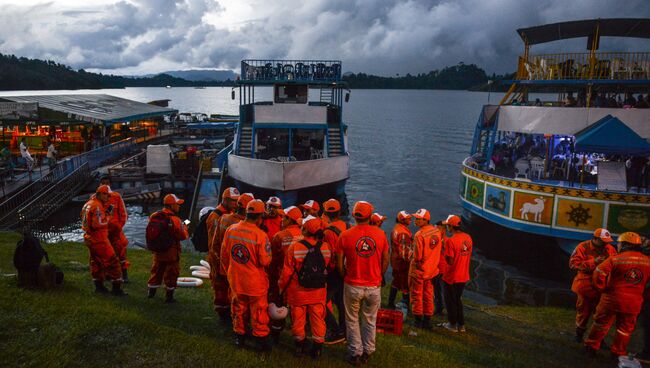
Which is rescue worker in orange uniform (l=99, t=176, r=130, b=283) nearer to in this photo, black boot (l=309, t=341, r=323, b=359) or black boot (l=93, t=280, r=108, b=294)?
black boot (l=93, t=280, r=108, b=294)

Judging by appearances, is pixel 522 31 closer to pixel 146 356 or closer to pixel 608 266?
pixel 608 266

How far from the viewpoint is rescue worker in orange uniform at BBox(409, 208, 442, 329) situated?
694 cm

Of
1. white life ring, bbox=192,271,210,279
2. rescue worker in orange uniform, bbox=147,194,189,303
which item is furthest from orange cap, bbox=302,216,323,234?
white life ring, bbox=192,271,210,279

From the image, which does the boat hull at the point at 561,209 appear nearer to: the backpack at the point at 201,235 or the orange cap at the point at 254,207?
the backpack at the point at 201,235

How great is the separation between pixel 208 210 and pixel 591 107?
13733 mm

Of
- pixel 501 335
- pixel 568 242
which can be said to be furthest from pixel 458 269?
pixel 568 242

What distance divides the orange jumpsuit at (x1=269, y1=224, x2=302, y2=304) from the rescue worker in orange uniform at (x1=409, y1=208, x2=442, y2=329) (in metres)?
2.00

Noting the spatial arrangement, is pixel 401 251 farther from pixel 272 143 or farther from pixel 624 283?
pixel 272 143

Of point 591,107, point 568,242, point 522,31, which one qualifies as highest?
point 522,31

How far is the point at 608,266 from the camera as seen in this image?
624 cm

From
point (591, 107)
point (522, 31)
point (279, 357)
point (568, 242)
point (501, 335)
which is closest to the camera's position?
point (279, 357)

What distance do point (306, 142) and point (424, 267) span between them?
16.4 m

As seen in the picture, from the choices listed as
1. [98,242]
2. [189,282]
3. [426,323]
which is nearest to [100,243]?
[98,242]

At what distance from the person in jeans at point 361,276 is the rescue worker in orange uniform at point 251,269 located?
0.91 m
